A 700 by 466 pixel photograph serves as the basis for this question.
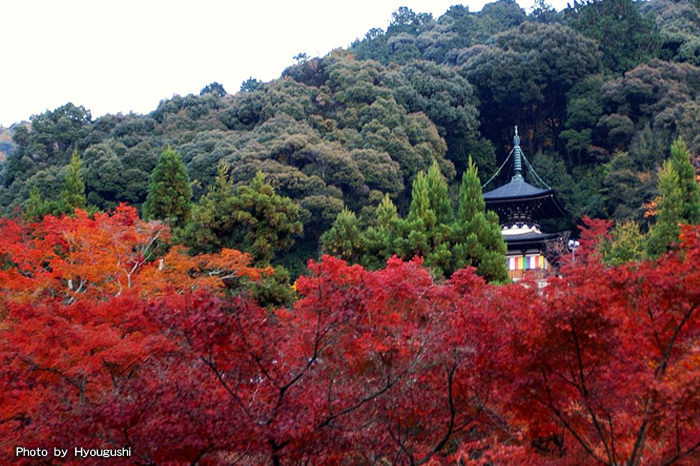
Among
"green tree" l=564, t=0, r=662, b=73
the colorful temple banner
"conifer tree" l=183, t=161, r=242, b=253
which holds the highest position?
"green tree" l=564, t=0, r=662, b=73

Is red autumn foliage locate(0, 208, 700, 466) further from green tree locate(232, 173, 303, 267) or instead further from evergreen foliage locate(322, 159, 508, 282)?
green tree locate(232, 173, 303, 267)

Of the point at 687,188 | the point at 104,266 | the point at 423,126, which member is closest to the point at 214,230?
the point at 104,266

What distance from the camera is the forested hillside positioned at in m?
29.0

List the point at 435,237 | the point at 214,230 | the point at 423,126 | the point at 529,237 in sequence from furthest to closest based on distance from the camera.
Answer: the point at 423,126
the point at 529,237
the point at 214,230
the point at 435,237

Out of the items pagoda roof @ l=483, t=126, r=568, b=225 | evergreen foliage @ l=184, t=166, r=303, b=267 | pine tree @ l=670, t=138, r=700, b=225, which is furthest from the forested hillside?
evergreen foliage @ l=184, t=166, r=303, b=267

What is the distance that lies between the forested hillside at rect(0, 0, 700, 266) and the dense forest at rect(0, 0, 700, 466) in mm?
146

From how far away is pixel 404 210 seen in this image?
104 ft

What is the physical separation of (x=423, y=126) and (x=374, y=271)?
20.2 m

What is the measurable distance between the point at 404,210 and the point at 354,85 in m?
7.29

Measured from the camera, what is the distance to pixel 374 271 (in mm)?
14977

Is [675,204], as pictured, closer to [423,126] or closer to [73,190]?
[423,126]

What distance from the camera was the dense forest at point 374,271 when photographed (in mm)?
6070

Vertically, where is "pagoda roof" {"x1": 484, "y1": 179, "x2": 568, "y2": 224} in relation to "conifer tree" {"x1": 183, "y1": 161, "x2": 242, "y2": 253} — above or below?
below

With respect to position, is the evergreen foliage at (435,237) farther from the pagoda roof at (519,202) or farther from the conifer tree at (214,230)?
the pagoda roof at (519,202)
